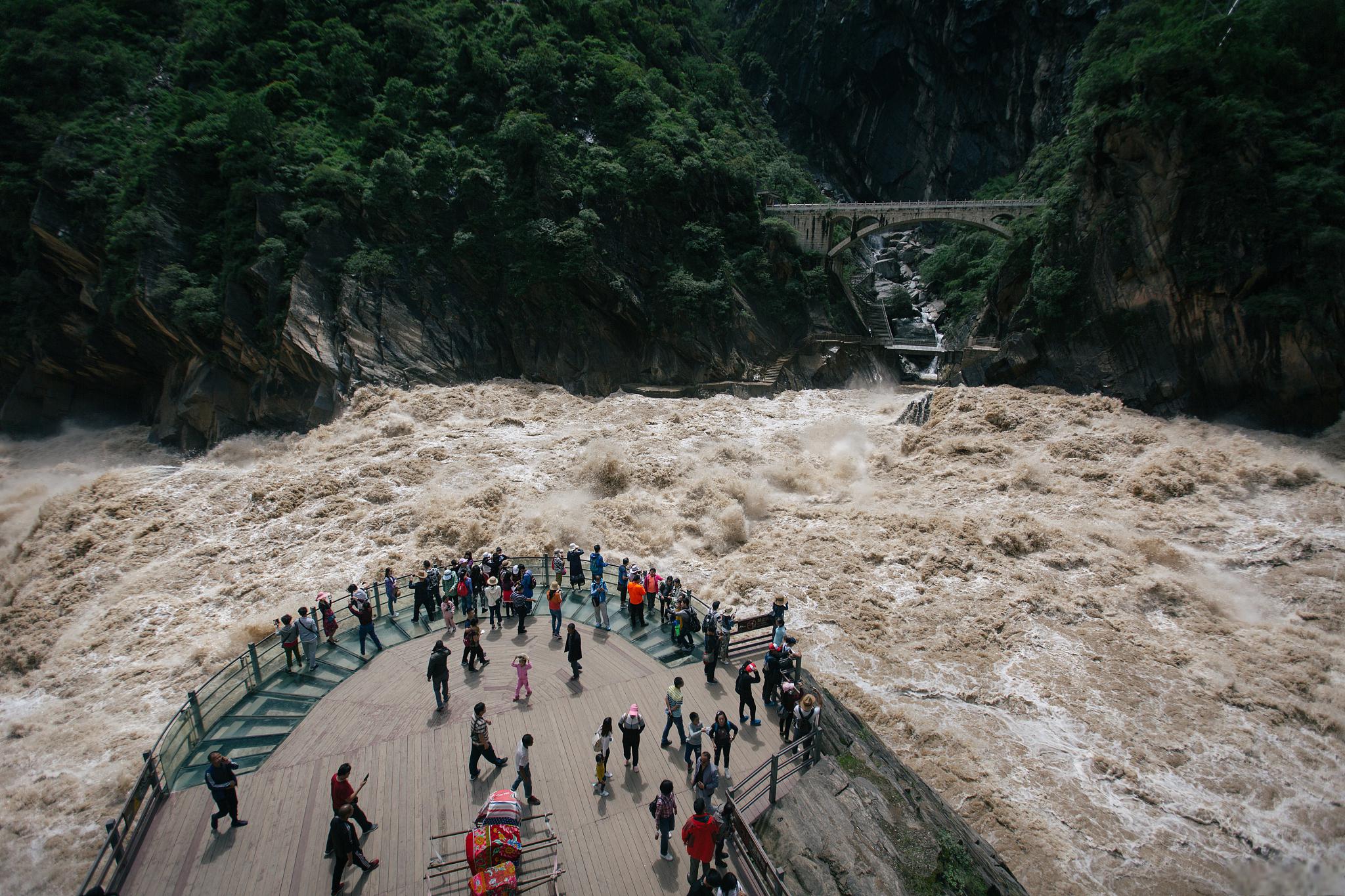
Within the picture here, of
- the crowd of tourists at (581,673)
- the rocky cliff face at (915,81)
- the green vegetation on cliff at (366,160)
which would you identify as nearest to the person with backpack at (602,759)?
the crowd of tourists at (581,673)

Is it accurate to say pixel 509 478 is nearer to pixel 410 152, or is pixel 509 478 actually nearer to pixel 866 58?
pixel 410 152

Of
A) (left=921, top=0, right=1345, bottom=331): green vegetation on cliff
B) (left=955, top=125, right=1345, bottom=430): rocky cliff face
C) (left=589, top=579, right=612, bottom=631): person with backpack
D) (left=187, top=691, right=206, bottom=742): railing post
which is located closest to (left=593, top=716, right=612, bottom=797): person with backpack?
(left=589, top=579, right=612, bottom=631): person with backpack

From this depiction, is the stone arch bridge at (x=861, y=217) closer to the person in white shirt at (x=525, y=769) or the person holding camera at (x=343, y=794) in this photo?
the person in white shirt at (x=525, y=769)

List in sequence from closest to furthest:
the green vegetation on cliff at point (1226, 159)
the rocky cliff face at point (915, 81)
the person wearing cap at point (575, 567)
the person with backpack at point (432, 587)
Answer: the person with backpack at point (432, 587)
the person wearing cap at point (575, 567)
the green vegetation on cliff at point (1226, 159)
the rocky cliff face at point (915, 81)

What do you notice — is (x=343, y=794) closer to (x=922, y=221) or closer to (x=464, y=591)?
(x=464, y=591)

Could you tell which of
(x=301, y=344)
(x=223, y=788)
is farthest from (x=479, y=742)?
(x=301, y=344)

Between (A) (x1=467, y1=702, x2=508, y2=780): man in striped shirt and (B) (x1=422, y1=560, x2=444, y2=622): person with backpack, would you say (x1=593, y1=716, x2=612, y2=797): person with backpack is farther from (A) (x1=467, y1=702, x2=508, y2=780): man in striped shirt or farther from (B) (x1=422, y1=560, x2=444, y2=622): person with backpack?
(B) (x1=422, y1=560, x2=444, y2=622): person with backpack
